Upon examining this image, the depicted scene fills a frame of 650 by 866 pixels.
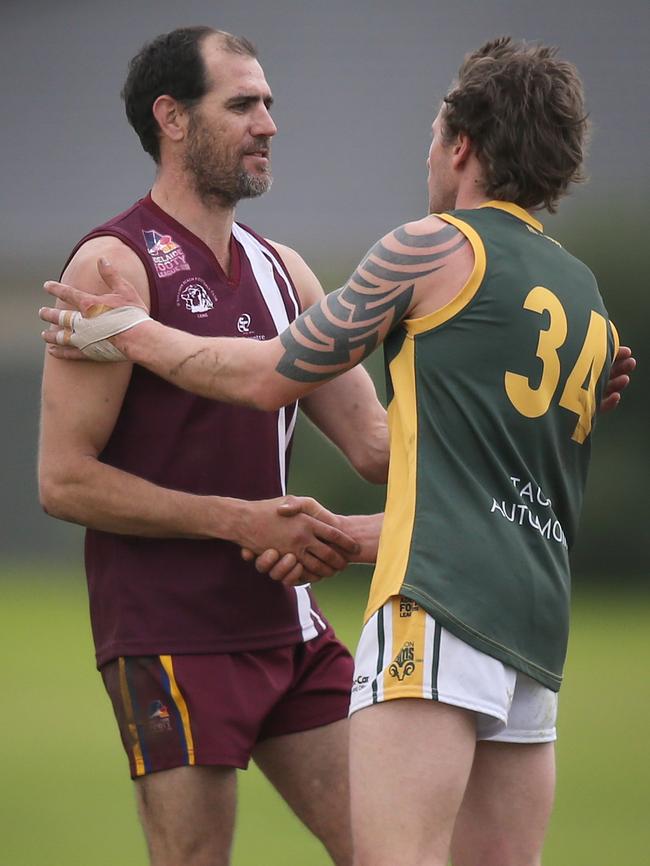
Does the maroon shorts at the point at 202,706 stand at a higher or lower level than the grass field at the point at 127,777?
higher

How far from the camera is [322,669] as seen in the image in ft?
12.3

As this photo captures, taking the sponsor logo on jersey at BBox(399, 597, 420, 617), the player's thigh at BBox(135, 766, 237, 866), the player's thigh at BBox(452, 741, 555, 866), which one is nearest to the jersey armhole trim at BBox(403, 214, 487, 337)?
the sponsor logo on jersey at BBox(399, 597, 420, 617)

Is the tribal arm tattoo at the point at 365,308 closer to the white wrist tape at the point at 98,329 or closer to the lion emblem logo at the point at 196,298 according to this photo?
the white wrist tape at the point at 98,329

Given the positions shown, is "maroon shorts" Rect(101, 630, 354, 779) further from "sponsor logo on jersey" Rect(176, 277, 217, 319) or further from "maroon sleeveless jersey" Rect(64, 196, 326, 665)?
"sponsor logo on jersey" Rect(176, 277, 217, 319)

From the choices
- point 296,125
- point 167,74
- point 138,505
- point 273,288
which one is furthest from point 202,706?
point 296,125

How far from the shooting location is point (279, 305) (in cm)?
379

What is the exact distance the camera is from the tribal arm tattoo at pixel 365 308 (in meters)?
2.90

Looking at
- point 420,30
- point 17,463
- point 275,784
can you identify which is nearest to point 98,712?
point 275,784

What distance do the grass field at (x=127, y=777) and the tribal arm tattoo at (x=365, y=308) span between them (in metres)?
3.49

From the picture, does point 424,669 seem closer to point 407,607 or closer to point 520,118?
point 407,607

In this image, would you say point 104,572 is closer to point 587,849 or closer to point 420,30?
point 587,849

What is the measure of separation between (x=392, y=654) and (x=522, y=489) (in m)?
0.44

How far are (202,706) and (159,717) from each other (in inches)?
4.2

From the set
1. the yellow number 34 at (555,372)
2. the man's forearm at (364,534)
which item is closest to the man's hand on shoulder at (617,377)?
the yellow number 34 at (555,372)
